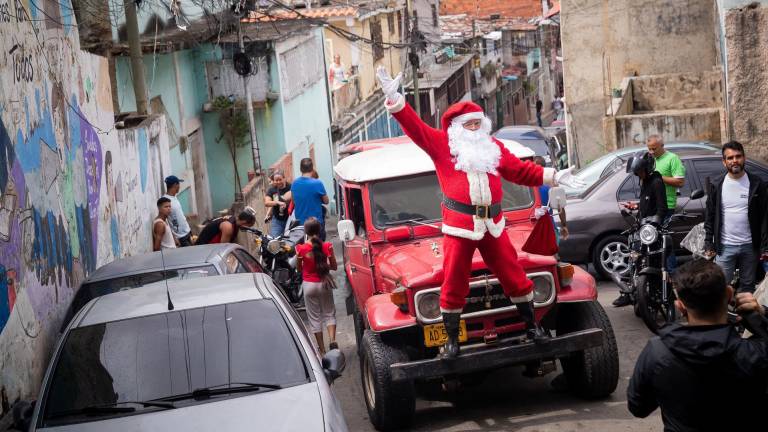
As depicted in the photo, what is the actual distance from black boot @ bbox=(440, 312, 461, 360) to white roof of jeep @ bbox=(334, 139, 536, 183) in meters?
1.84

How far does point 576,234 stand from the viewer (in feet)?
42.5

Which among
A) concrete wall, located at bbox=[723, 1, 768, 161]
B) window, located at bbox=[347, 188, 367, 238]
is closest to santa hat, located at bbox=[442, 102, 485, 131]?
window, located at bbox=[347, 188, 367, 238]

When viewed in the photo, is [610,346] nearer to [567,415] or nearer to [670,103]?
[567,415]

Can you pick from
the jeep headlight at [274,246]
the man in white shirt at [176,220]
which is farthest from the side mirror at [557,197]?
the man in white shirt at [176,220]

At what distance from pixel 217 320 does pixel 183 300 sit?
1.19ft

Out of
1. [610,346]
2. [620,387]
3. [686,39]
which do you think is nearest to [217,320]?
[610,346]

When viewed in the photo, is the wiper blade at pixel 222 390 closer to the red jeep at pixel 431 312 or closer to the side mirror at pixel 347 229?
the red jeep at pixel 431 312

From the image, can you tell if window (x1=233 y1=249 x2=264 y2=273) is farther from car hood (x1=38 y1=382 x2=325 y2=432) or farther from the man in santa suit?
car hood (x1=38 y1=382 x2=325 y2=432)

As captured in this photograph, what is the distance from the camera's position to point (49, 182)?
9.72m

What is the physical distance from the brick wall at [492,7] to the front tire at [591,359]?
207 feet

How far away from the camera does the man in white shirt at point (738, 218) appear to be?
8.91 meters

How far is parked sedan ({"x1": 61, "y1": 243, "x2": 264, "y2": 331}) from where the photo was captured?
852 centimetres

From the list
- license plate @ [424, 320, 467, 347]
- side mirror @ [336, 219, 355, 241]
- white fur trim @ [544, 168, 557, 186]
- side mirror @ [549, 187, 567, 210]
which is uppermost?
white fur trim @ [544, 168, 557, 186]

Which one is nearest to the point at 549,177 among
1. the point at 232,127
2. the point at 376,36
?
the point at 232,127
